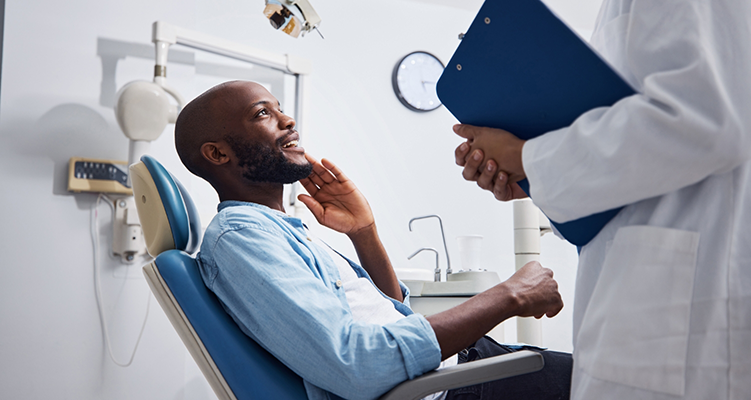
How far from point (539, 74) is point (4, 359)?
75.3 inches

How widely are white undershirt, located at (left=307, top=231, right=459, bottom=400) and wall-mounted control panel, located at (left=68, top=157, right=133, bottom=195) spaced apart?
1.16 m

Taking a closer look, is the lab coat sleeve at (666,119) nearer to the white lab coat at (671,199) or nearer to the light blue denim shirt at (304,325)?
the white lab coat at (671,199)

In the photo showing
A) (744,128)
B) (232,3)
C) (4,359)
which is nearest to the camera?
(744,128)

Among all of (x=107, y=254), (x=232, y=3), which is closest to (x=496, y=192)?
(x=107, y=254)

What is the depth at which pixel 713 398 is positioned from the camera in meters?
0.61

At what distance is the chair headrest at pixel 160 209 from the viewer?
38.4 inches

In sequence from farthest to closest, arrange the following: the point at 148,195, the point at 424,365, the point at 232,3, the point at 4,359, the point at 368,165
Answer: the point at 368,165 → the point at 232,3 → the point at 4,359 → the point at 148,195 → the point at 424,365

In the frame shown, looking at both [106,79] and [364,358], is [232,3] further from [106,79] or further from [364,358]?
[364,358]

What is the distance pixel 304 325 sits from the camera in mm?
813

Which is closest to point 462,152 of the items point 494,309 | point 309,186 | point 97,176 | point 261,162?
point 494,309

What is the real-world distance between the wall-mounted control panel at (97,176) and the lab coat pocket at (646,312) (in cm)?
175

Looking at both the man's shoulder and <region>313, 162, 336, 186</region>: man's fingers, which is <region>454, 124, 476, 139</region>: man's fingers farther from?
<region>313, 162, 336, 186</region>: man's fingers

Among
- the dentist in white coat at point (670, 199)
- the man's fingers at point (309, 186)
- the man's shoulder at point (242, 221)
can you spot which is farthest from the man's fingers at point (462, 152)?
the man's fingers at point (309, 186)

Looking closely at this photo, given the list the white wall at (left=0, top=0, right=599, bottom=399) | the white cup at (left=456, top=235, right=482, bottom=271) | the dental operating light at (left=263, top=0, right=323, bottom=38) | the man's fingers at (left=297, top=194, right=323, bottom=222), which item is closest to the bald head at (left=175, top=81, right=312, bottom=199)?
the man's fingers at (left=297, top=194, right=323, bottom=222)
